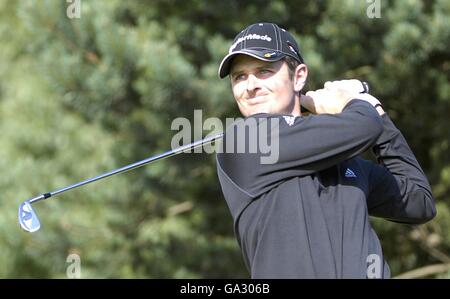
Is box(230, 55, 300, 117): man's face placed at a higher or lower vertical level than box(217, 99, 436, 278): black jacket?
higher

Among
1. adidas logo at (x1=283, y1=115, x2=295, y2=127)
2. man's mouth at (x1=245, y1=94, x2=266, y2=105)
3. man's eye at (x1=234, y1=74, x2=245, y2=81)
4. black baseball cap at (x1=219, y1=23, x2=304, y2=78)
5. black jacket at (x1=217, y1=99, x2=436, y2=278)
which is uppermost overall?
black baseball cap at (x1=219, y1=23, x2=304, y2=78)

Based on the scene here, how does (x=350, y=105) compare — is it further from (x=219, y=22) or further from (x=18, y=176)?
(x=18, y=176)

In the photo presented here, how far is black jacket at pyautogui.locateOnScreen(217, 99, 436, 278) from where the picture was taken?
2016 mm

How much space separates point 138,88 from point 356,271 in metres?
3.96

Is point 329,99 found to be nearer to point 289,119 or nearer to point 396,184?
point 289,119

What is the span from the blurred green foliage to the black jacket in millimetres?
3202

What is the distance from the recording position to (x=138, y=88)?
5.78 metres

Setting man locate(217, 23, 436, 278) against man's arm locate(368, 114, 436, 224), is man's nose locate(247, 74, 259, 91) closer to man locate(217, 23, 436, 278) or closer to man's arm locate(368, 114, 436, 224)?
man locate(217, 23, 436, 278)

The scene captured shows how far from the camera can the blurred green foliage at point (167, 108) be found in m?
5.46

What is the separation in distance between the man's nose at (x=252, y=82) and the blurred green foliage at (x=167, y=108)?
9.98 feet

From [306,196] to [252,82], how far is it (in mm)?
406

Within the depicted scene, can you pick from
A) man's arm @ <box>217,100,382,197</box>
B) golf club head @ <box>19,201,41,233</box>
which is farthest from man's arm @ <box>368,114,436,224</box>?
golf club head @ <box>19,201,41,233</box>

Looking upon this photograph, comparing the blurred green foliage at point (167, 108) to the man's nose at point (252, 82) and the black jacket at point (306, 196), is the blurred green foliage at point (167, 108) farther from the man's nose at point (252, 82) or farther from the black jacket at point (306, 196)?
the black jacket at point (306, 196)
